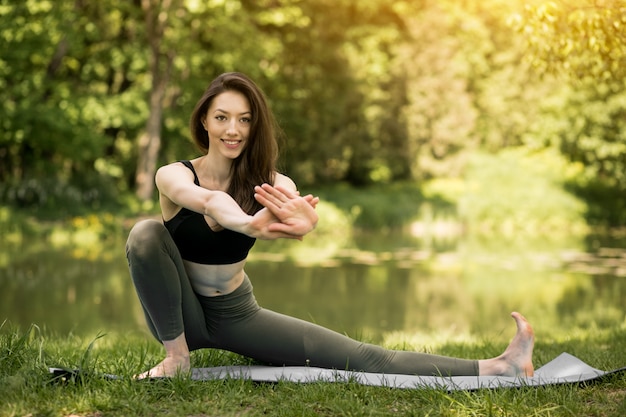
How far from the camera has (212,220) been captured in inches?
137

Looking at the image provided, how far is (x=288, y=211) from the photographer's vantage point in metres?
3.05

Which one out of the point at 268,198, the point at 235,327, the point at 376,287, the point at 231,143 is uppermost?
the point at 231,143

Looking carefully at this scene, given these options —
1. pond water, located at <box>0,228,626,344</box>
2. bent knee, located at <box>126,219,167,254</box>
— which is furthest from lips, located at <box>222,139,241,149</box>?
pond water, located at <box>0,228,626,344</box>

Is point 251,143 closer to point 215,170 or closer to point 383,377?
point 215,170

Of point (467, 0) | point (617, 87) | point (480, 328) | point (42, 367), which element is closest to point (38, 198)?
point (480, 328)

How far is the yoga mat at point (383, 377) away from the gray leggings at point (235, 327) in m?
0.09

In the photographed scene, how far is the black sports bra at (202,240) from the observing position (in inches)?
138

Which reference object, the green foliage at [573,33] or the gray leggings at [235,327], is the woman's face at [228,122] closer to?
the gray leggings at [235,327]

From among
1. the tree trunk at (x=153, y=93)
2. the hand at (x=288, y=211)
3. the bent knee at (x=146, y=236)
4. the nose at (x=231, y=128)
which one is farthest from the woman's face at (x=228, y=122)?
the tree trunk at (x=153, y=93)

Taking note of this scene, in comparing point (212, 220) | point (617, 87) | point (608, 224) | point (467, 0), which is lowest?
point (608, 224)

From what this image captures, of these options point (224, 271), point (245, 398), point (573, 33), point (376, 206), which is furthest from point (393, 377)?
point (376, 206)

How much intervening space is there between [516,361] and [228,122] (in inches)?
72.4

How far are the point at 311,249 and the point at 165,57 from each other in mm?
8563

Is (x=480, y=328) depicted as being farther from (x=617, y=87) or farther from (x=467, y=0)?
(x=467, y=0)
